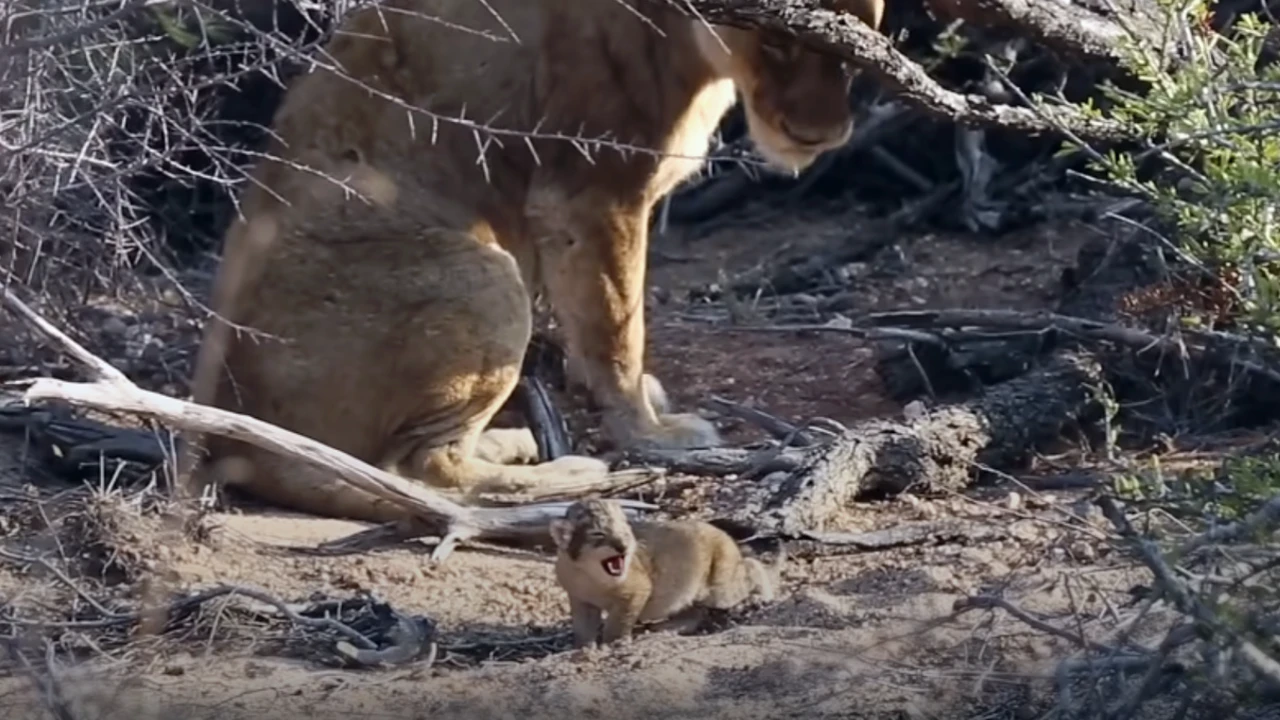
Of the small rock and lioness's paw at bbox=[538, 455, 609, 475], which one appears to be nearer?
lioness's paw at bbox=[538, 455, 609, 475]

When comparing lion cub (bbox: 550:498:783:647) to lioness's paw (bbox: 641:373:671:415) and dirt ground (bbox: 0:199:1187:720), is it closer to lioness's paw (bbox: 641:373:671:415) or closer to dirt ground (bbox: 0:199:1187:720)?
dirt ground (bbox: 0:199:1187:720)

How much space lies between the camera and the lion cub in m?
4.32

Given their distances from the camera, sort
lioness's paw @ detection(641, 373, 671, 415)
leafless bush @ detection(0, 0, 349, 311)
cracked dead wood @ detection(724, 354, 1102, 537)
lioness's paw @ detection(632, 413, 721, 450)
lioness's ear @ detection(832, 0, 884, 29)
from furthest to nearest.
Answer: lioness's paw @ detection(641, 373, 671, 415)
lioness's paw @ detection(632, 413, 721, 450)
lioness's ear @ detection(832, 0, 884, 29)
cracked dead wood @ detection(724, 354, 1102, 537)
leafless bush @ detection(0, 0, 349, 311)

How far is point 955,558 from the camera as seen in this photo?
16.5 ft

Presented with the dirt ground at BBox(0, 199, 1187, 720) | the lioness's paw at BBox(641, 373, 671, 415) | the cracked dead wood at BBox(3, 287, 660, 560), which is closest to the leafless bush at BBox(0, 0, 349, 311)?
the cracked dead wood at BBox(3, 287, 660, 560)

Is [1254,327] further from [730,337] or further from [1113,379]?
[730,337]

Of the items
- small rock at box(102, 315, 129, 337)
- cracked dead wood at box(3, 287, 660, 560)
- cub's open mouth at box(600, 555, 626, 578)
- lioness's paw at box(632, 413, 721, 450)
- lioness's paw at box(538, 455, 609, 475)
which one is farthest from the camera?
small rock at box(102, 315, 129, 337)

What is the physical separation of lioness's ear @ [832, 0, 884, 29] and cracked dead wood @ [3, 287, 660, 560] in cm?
168

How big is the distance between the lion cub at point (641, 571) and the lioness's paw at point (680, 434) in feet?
5.00

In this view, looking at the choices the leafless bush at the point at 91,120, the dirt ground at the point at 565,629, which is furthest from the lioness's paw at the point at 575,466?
the leafless bush at the point at 91,120

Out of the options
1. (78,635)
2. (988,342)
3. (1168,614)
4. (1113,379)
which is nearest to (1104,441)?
(1113,379)

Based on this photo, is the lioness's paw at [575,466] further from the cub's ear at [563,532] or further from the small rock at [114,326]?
the small rock at [114,326]

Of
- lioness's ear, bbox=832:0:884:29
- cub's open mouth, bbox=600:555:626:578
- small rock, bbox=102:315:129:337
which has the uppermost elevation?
lioness's ear, bbox=832:0:884:29

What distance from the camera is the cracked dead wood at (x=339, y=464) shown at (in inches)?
193
